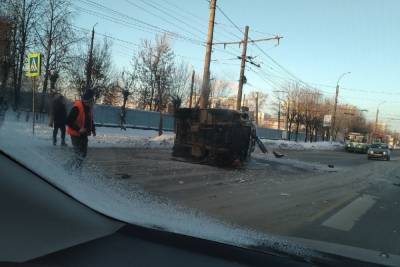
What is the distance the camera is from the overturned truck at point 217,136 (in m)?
14.6

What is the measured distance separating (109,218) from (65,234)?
33 cm

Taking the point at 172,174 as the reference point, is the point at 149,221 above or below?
above

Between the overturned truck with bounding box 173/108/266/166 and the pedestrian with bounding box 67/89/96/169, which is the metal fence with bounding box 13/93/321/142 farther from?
the pedestrian with bounding box 67/89/96/169

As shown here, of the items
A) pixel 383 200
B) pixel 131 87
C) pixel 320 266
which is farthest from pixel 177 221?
pixel 131 87

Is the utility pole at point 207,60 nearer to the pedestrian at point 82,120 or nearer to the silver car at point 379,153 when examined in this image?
the pedestrian at point 82,120

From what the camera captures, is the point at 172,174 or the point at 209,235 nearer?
the point at 209,235

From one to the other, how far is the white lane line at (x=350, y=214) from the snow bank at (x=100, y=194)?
4731 millimetres

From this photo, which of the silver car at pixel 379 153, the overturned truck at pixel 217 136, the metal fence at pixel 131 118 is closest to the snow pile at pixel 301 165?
the overturned truck at pixel 217 136

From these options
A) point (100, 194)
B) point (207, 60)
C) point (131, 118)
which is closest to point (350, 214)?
point (100, 194)

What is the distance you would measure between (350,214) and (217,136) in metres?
7.30

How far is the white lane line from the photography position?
6.73 m

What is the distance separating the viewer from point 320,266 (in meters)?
1.70

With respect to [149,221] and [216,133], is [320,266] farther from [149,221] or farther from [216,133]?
[216,133]

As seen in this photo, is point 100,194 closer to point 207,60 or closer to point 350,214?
point 350,214
